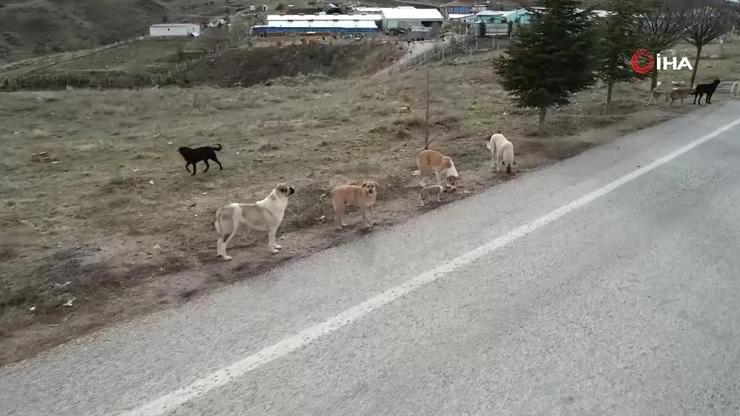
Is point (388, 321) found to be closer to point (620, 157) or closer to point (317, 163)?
point (317, 163)

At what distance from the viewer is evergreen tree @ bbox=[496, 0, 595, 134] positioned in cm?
1529

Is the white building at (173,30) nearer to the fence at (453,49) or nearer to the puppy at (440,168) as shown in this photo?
the fence at (453,49)

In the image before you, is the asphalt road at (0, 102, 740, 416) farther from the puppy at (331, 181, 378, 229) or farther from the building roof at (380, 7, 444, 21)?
the building roof at (380, 7, 444, 21)

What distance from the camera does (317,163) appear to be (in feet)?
45.7

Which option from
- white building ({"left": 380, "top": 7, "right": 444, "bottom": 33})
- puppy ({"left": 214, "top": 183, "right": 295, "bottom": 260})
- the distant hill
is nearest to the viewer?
puppy ({"left": 214, "top": 183, "right": 295, "bottom": 260})

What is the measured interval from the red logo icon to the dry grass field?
4.62 feet

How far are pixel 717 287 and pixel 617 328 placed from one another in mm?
1939

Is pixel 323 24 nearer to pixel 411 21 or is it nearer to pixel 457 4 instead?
pixel 411 21

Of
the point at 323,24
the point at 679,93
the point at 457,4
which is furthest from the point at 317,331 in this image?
the point at 457,4

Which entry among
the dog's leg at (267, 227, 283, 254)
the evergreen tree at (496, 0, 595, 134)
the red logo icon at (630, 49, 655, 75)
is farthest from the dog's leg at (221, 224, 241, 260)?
the red logo icon at (630, 49, 655, 75)

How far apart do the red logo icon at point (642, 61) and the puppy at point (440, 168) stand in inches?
562

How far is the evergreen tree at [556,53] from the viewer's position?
50.2 feet

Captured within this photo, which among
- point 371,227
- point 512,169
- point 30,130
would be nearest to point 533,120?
point 512,169

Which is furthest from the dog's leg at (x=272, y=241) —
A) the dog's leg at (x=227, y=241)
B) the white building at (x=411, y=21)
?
the white building at (x=411, y=21)
